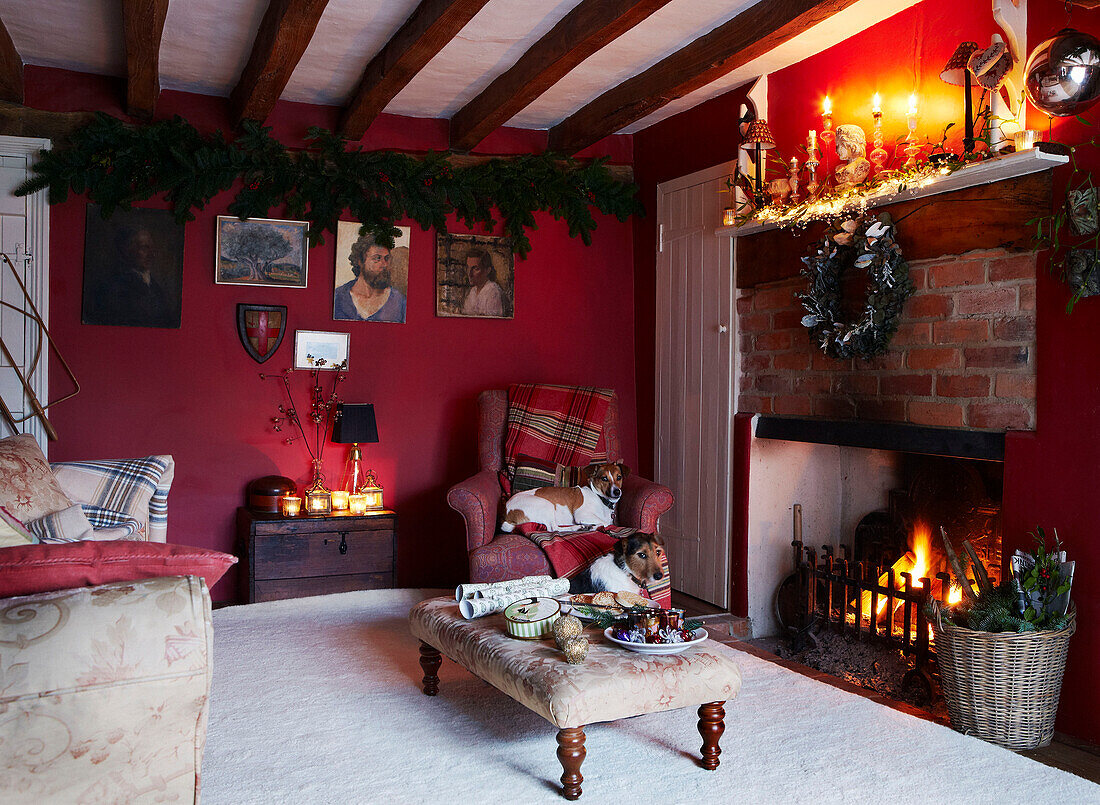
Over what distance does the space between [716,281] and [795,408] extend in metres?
0.78

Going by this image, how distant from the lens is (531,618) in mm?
2438

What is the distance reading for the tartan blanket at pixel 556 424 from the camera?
404 centimetres

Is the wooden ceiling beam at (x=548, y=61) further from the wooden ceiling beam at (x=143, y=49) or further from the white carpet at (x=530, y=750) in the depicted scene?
the white carpet at (x=530, y=750)

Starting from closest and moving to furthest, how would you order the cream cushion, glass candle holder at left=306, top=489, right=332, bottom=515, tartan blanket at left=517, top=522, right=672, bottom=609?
1. the cream cushion
2. tartan blanket at left=517, top=522, right=672, bottom=609
3. glass candle holder at left=306, top=489, right=332, bottom=515

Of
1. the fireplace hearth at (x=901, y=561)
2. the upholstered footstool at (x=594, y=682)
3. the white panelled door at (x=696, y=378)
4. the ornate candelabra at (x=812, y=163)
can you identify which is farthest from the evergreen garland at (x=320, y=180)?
the upholstered footstool at (x=594, y=682)

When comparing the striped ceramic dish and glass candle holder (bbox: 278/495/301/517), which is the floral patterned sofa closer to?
the striped ceramic dish

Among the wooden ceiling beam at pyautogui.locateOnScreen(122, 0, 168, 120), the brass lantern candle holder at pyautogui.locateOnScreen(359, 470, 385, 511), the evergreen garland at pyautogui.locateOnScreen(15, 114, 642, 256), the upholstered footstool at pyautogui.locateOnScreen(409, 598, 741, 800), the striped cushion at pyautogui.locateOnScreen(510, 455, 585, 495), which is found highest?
the wooden ceiling beam at pyautogui.locateOnScreen(122, 0, 168, 120)

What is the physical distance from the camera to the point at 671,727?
2.65 m

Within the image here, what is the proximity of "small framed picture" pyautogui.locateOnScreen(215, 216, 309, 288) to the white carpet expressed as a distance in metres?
1.86

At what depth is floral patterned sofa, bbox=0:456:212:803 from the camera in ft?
3.97

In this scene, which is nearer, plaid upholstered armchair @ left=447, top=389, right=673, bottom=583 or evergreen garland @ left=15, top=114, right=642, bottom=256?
plaid upholstered armchair @ left=447, top=389, right=673, bottom=583

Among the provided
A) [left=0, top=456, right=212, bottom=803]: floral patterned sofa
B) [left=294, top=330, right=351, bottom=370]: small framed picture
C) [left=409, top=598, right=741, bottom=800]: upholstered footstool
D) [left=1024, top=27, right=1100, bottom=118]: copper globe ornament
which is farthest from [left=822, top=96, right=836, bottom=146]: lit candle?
[left=0, top=456, right=212, bottom=803]: floral patterned sofa

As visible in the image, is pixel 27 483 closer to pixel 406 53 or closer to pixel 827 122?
pixel 406 53

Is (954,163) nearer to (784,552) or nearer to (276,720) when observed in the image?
(784,552)
